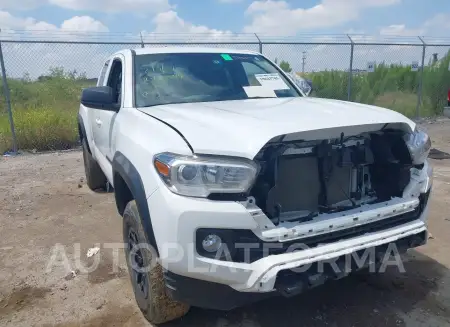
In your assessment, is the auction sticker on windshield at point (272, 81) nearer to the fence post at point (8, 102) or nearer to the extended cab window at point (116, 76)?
the extended cab window at point (116, 76)

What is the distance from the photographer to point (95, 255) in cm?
379

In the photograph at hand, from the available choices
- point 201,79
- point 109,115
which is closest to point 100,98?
point 109,115

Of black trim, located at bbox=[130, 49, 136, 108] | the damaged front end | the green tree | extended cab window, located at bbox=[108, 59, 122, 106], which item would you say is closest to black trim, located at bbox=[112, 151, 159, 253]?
the damaged front end

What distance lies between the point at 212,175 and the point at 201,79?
1.69m

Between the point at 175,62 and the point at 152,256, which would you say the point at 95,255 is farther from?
the point at 175,62

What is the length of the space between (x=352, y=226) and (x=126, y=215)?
4.65 ft

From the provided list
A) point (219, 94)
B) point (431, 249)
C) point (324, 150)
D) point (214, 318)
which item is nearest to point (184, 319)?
point (214, 318)

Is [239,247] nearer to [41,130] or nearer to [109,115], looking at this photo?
[109,115]

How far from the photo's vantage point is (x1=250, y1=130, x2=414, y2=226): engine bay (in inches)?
87.5

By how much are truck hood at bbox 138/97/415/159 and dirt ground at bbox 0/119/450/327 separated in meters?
1.27

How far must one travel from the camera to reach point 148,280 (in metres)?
2.45

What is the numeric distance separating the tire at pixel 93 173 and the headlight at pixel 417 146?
12.9 feet

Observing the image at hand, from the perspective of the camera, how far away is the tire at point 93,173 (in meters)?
5.38

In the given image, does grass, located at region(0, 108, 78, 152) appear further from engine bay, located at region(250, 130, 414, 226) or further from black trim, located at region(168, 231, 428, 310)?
engine bay, located at region(250, 130, 414, 226)
